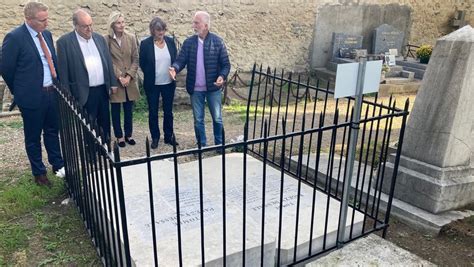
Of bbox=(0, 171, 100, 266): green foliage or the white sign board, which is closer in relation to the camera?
the white sign board

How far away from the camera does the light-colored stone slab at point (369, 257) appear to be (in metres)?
2.69

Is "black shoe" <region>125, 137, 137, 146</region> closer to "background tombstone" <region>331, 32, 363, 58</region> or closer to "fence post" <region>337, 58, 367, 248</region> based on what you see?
"fence post" <region>337, 58, 367, 248</region>

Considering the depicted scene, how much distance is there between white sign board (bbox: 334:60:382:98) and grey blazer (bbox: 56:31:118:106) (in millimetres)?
2640

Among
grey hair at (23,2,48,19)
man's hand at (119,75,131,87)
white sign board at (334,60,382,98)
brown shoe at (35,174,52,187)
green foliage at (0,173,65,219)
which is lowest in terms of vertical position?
green foliage at (0,173,65,219)

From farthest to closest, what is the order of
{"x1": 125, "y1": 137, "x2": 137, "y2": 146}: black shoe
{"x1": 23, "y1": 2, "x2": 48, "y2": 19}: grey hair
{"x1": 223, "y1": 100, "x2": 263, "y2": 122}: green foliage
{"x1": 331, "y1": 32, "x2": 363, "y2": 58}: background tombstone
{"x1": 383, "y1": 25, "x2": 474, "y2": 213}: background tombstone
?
{"x1": 331, "y1": 32, "x2": 363, "y2": 58}: background tombstone → {"x1": 223, "y1": 100, "x2": 263, "y2": 122}: green foliage → {"x1": 125, "y1": 137, "x2": 137, "y2": 146}: black shoe → {"x1": 23, "y1": 2, "x2": 48, "y2": 19}: grey hair → {"x1": 383, "y1": 25, "x2": 474, "y2": 213}: background tombstone

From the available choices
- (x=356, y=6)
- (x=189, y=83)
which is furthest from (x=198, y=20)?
(x=356, y=6)

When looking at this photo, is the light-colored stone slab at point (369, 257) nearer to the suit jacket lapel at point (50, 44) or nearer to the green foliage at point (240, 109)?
the suit jacket lapel at point (50, 44)

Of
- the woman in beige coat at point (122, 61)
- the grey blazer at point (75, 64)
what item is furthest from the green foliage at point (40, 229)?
the woman in beige coat at point (122, 61)

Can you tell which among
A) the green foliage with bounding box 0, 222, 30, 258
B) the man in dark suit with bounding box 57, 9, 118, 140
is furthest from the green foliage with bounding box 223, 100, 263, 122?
the green foliage with bounding box 0, 222, 30, 258

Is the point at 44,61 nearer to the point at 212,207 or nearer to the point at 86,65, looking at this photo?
the point at 86,65

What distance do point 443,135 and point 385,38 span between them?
28.6 ft

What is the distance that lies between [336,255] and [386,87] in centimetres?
701

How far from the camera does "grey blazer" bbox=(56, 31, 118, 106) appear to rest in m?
3.94

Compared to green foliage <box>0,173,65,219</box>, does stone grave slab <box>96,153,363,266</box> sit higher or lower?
higher
